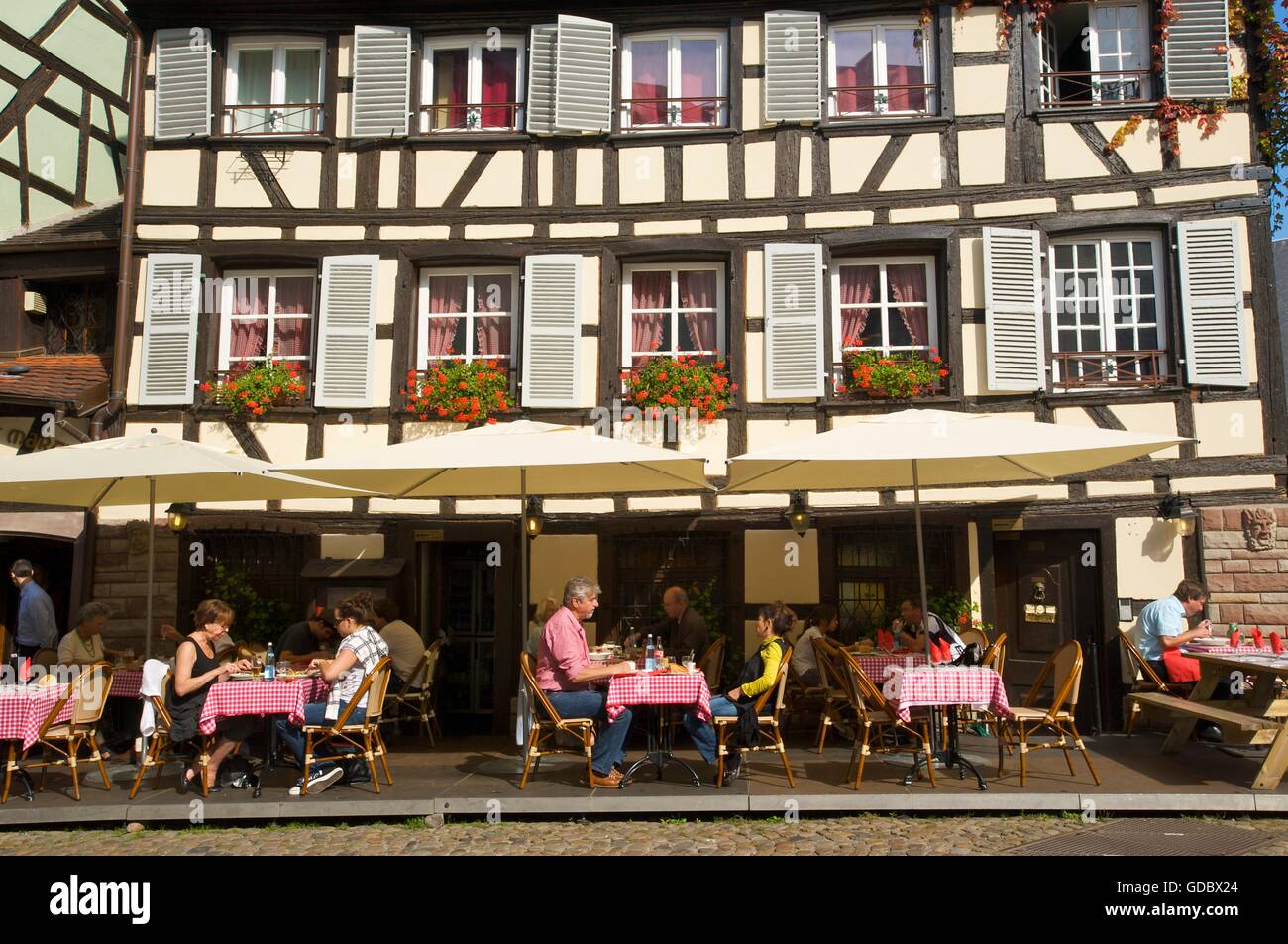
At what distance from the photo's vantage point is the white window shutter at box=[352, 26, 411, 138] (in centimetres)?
1118

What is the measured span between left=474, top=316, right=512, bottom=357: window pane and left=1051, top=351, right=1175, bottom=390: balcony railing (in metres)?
5.38

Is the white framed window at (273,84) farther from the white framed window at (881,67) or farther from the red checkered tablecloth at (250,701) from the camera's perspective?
the red checkered tablecloth at (250,701)

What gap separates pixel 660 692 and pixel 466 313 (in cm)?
549

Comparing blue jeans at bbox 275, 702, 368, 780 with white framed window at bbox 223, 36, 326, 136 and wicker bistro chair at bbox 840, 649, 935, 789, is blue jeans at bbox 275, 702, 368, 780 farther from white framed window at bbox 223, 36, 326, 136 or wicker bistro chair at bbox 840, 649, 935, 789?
white framed window at bbox 223, 36, 326, 136

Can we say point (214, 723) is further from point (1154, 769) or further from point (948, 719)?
point (1154, 769)

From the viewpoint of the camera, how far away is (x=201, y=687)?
716 centimetres

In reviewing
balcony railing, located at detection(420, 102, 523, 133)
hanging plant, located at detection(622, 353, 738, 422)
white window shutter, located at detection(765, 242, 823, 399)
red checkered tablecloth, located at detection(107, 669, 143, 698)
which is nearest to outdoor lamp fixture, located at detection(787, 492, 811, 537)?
white window shutter, located at detection(765, 242, 823, 399)

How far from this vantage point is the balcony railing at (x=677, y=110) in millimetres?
11125

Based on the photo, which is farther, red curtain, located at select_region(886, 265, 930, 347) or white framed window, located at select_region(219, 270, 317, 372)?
white framed window, located at select_region(219, 270, 317, 372)

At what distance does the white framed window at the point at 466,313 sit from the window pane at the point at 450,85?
1.61 meters

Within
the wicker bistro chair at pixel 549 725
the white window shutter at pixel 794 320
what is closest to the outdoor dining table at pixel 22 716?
the wicker bistro chair at pixel 549 725

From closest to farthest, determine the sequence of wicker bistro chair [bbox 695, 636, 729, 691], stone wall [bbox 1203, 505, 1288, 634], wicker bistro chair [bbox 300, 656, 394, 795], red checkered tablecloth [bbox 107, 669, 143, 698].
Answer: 1. wicker bistro chair [bbox 300, 656, 394, 795]
2. wicker bistro chair [bbox 695, 636, 729, 691]
3. red checkered tablecloth [bbox 107, 669, 143, 698]
4. stone wall [bbox 1203, 505, 1288, 634]

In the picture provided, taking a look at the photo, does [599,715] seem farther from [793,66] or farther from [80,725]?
[793,66]

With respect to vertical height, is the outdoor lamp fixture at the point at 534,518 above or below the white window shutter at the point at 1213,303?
below
